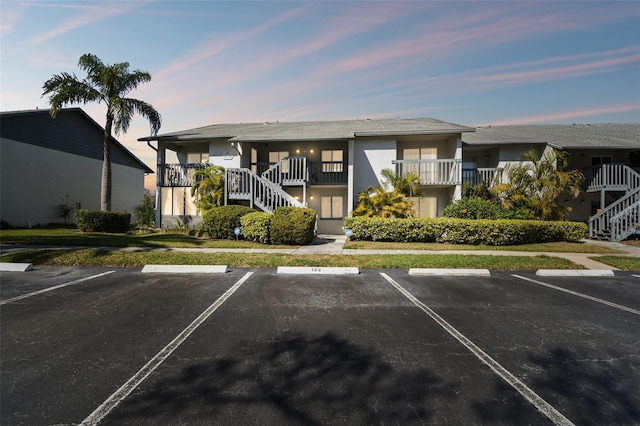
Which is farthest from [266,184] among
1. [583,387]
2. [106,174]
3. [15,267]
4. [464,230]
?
[583,387]

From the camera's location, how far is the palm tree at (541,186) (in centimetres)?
1484

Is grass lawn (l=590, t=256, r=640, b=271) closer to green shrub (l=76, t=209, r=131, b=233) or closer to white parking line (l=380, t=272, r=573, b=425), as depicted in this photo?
white parking line (l=380, t=272, r=573, b=425)

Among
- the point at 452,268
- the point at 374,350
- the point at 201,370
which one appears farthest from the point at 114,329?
the point at 452,268

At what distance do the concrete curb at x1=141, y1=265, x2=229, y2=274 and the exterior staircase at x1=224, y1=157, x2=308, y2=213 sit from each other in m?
6.69

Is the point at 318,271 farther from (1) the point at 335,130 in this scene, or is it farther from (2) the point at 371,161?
(1) the point at 335,130

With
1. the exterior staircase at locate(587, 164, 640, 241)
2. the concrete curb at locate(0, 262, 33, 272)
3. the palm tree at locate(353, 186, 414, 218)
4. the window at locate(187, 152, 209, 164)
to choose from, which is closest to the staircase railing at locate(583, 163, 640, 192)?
the exterior staircase at locate(587, 164, 640, 241)

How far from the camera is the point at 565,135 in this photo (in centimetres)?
1934

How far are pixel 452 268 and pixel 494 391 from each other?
5739mm

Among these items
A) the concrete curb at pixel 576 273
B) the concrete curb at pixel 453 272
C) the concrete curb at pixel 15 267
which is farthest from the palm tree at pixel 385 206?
the concrete curb at pixel 15 267

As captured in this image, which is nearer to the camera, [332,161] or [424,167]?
[424,167]

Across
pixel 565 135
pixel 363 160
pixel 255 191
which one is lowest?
pixel 255 191

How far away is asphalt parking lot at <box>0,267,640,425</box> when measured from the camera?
2443 mm

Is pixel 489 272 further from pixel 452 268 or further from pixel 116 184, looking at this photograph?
pixel 116 184

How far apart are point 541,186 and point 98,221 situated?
2487 centimetres
